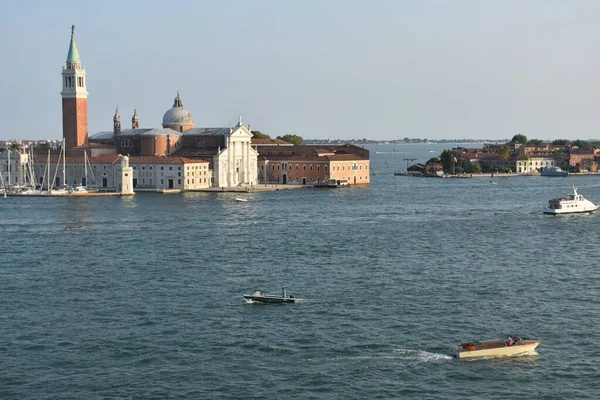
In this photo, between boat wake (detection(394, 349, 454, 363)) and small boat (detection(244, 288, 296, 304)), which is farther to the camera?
small boat (detection(244, 288, 296, 304))

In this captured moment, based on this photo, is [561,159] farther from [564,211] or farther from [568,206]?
[564,211]

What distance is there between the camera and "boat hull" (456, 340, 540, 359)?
1462 centimetres

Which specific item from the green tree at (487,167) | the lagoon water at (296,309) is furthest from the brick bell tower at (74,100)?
the green tree at (487,167)

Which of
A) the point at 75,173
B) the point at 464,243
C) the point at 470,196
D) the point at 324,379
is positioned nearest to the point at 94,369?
the point at 324,379

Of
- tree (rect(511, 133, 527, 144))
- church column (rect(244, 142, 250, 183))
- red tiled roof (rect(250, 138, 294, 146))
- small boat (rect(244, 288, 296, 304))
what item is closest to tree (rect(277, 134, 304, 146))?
red tiled roof (rect(250, 138, 294, 146))

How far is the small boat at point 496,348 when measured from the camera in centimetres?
1464

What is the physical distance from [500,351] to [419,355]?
4.20ft

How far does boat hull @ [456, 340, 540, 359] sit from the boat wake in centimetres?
26

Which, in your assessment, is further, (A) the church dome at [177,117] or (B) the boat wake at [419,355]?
(A) the church dome at [177,117]

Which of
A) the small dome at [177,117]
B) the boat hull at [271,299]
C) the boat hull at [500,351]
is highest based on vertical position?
the small dome at [177,117]

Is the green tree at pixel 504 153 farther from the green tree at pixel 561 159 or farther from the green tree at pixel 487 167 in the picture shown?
the green tree at pixel 561 159

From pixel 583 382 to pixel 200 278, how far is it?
10.4 m

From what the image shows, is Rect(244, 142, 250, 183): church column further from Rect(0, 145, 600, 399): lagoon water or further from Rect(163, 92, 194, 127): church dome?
Rect(0, 145, 600, 399): lagoon water

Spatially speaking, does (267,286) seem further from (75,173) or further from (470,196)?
(75,173)
